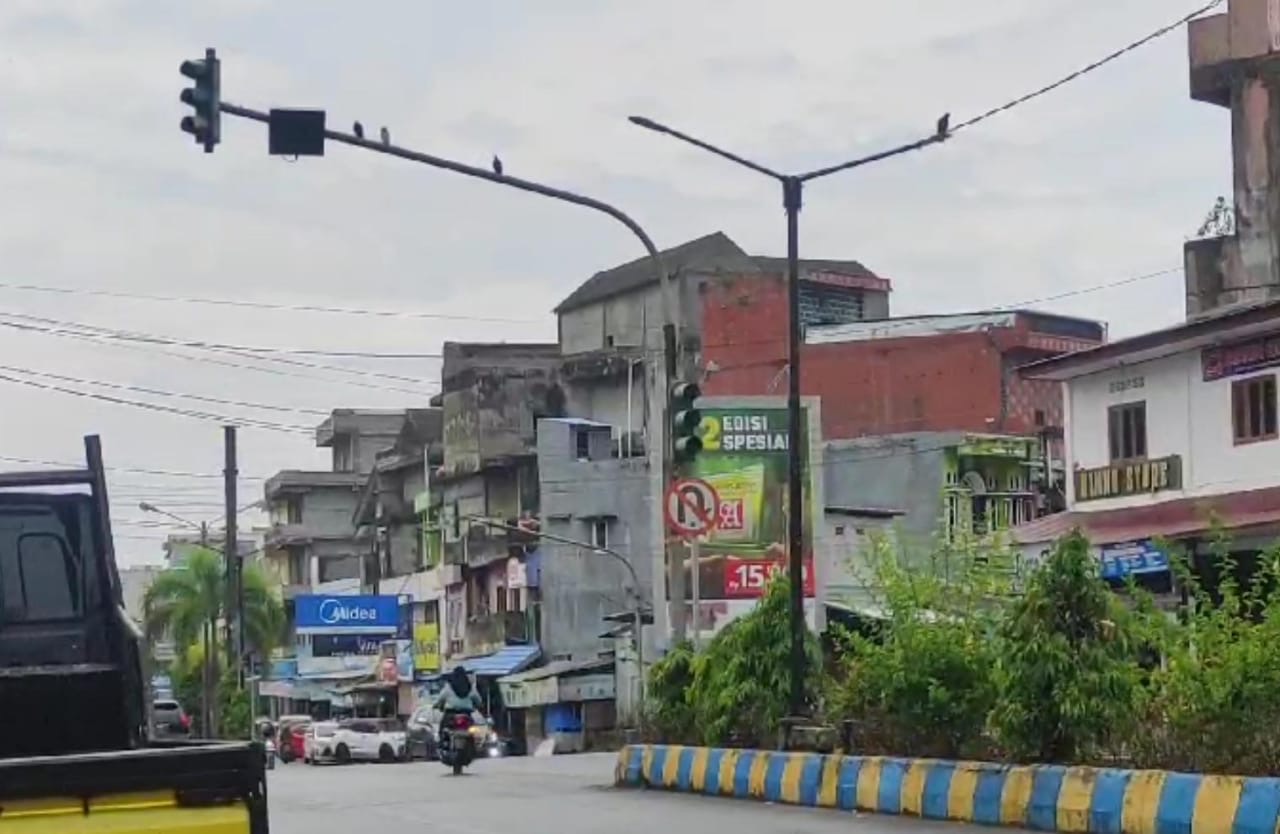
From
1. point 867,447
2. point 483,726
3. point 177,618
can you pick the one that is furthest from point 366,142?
point 177,618

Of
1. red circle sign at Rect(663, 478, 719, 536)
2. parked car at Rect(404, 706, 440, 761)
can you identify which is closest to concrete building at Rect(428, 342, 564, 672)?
parked car at Rect(404, 706, 440, 761)

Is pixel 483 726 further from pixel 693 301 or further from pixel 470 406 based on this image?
pixel 470 406

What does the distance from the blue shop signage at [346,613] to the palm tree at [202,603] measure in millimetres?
3253

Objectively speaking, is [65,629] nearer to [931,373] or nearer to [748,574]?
[748,574]

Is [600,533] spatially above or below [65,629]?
above

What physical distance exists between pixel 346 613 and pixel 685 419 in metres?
53.3

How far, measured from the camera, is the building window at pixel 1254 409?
3203cm

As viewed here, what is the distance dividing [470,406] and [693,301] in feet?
33.9

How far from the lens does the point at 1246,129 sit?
1818 inches

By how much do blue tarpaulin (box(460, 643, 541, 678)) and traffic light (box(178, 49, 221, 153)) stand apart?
159 feet

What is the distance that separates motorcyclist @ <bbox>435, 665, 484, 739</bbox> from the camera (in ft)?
106

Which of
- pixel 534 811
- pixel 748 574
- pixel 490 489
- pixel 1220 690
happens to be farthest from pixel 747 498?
pixel 490 489

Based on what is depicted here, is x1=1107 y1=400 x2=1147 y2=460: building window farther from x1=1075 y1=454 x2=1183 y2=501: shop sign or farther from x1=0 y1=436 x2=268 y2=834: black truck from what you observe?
x1=0 y1=436 x2=268 y2=834: black truck

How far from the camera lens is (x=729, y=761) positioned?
23297 millimetres
